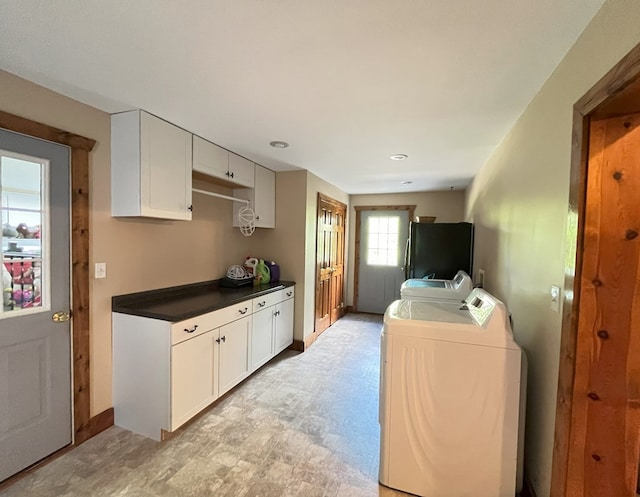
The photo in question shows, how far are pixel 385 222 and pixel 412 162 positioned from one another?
87.4 inches

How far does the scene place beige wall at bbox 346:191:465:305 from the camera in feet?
16.1

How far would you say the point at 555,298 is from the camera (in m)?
1.34

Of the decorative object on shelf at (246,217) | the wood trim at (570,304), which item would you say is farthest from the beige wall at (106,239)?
the wood trim at (570,304)

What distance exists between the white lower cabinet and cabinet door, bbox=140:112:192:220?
837mm

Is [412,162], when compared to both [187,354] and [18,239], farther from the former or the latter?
[18,239]

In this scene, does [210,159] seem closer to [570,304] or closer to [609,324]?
[570,304]

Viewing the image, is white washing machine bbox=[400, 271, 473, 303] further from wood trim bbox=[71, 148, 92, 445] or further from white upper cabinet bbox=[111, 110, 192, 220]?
wood trim bbox=[71, 148, 92, 445]

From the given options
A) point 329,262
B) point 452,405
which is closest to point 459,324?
point 452,405

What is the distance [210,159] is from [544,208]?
8.27ft

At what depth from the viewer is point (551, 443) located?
135cm

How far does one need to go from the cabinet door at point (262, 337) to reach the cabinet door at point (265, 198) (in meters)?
1.06

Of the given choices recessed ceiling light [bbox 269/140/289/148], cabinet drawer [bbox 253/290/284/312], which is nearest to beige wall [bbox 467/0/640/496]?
recessed ceiling light [bbox 269/140/289/148]

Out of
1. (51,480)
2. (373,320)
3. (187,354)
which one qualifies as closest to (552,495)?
(187,354)

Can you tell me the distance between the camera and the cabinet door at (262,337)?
291cm
